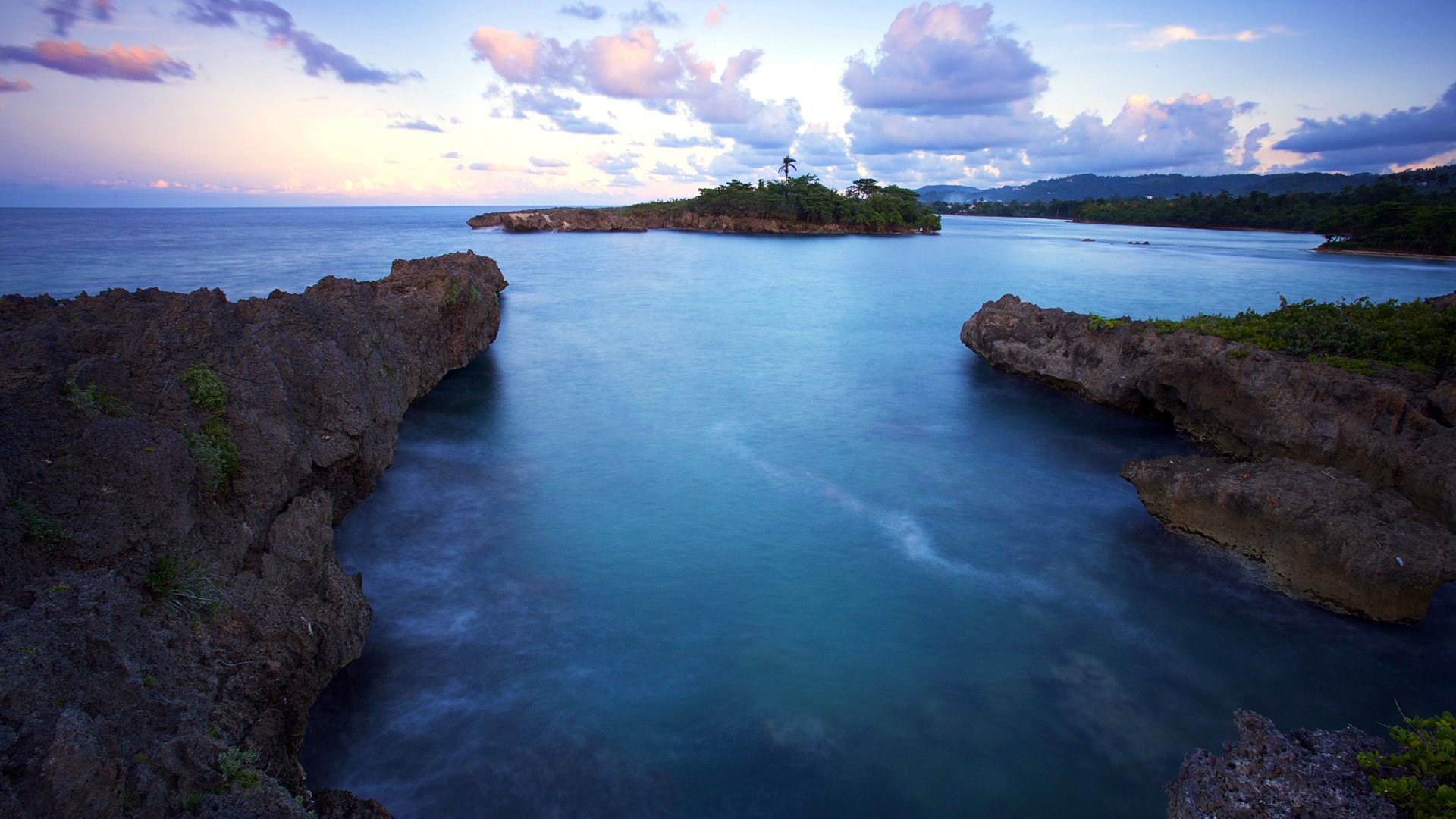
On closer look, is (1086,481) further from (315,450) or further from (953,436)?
(315,450)

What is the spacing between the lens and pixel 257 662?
6066 millimetres

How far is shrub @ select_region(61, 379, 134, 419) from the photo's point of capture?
615cm

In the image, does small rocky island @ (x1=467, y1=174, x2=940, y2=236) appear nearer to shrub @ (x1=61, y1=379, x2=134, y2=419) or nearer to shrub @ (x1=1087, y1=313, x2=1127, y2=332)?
shrub @ (x1=1087, y1=313, x2=1127, y2=332)

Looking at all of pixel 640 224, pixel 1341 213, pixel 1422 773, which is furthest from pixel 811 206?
pixel 1422 773

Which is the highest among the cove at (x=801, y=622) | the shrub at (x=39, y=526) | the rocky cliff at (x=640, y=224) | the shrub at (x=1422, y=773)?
the rocky cliff at (x=640, y=224)

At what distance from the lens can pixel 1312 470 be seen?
387 inches

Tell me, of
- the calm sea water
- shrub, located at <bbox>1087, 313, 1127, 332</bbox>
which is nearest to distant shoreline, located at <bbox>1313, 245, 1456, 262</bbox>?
shrub, located at <bbox>1087, 313, 1127, 332</bbox>

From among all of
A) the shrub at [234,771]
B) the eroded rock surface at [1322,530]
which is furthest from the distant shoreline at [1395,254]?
the shrub at [234,771]

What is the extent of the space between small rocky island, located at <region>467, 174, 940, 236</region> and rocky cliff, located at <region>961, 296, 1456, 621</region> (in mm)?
69434

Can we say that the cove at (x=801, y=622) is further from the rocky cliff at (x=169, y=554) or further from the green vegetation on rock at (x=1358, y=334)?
the green vegetation on rock at (x=1358, y=334)

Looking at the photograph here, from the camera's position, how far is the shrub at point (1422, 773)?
4.21 metres

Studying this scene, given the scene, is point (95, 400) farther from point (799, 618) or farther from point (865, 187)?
point (865, 187)

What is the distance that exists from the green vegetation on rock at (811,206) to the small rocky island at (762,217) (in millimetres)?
92

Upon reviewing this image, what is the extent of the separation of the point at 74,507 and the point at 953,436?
49.9ft
